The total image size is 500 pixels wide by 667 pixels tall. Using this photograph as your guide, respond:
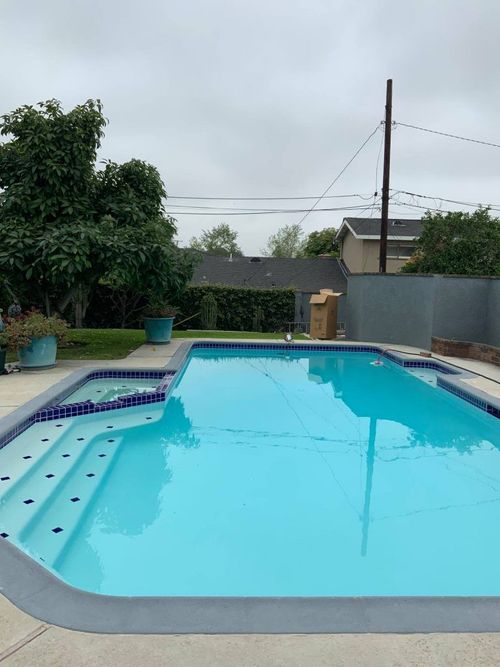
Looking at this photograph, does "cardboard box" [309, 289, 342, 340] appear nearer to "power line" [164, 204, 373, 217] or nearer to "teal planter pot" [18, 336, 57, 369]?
"teal planter pot" [18, 336, 57, 369]

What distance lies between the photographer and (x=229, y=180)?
1112 inches

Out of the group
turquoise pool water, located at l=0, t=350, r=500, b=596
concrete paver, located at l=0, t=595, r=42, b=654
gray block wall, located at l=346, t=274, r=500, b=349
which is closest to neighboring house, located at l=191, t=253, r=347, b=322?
gray block wall, located at l=346, t=274, r=500, b=349

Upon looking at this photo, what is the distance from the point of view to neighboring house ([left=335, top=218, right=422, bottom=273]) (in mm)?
23312

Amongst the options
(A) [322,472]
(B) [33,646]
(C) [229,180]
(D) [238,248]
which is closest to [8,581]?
(B) [33,646]

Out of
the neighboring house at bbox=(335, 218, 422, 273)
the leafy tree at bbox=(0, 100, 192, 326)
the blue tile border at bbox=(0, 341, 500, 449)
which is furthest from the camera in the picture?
the neighboring house at bbox=(335, 218, 422, 273)

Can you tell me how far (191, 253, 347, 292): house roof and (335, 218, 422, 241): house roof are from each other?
7.75 feet

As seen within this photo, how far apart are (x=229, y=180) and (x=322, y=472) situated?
2550 centimetres

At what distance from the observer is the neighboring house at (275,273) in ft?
79.6

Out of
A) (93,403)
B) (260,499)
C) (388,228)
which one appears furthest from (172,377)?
(388,228)

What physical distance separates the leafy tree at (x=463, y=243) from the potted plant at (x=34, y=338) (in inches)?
529

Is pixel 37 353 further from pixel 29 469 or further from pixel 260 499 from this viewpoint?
pixel 260 499

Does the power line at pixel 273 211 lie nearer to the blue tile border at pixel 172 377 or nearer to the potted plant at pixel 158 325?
the blue tile border at pixel 172 377

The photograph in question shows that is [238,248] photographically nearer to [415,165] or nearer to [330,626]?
[415,165]

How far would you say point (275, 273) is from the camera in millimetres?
25328
